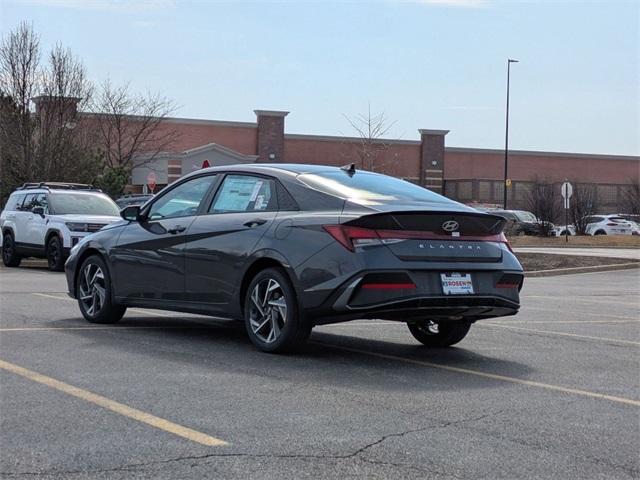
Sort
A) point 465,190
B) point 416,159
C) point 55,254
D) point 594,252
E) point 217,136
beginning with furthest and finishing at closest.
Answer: point 465,190
point 416,159
point 217,136
point 594,252
point 55,254

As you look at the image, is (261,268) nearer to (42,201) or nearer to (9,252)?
(42,201)

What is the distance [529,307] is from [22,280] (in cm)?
883

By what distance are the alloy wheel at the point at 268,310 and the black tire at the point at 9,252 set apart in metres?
16.1

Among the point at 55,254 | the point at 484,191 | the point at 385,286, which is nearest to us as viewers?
the point at 385,286

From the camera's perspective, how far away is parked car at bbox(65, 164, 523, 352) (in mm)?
7488

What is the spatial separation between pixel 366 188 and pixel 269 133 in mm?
55463

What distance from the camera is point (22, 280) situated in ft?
56.1

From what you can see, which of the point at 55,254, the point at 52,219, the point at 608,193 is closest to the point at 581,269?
the point at 55,254

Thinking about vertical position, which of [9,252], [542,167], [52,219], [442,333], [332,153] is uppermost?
[332,153]

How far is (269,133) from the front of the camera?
63312 millimetres

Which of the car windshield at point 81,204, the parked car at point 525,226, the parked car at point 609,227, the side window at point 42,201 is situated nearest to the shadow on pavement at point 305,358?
the car windshield at point 81,204

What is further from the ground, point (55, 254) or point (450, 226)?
point (450, 226)

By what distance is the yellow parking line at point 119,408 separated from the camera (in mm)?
5157

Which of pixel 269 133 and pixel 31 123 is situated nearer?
pixel 31 123
